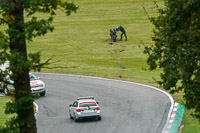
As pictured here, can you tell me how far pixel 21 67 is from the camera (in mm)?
11375

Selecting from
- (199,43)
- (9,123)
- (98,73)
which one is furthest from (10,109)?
(98,73)

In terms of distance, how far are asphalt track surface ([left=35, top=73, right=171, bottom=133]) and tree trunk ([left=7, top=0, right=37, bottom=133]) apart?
1171 cm

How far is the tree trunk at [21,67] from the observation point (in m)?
11.5

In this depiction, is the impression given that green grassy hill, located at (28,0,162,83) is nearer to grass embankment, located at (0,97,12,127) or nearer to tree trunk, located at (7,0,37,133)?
grass embankment, located at (0,97,12,127)

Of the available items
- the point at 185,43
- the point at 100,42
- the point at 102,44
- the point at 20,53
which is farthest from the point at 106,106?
the point at 100,42

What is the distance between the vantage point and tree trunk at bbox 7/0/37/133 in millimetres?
11508

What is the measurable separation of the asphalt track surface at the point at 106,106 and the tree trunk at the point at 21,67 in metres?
11.7

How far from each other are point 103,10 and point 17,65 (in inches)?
2776

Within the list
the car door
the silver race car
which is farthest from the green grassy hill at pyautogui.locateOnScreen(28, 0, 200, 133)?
the car door

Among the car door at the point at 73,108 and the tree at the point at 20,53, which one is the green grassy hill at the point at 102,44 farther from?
the tree at the point at 20,53

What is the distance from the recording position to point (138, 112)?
27484mm

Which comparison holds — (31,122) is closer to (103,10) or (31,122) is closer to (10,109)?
(10,109)

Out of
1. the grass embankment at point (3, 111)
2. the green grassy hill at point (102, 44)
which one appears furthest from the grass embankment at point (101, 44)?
the grass embankment at point (3, 111)

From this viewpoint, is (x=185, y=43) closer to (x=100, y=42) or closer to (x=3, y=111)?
(x=3, y=111)
